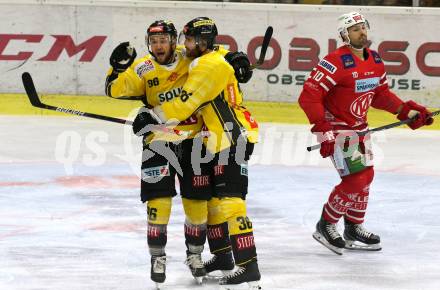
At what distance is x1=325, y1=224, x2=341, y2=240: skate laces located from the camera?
658 cm

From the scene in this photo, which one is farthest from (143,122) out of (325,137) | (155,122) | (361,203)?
(361,203)

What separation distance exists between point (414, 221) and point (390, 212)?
0.31 m

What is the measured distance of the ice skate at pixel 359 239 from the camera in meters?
6.63

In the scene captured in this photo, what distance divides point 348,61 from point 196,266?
1.73 metres

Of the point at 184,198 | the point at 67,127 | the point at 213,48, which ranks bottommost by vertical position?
the point at 67,127

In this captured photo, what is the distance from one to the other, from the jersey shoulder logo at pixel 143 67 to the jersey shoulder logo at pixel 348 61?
1495 mm

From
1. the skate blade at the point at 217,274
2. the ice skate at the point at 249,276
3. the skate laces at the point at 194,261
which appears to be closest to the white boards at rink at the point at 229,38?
the skate blade at the point at 217,274

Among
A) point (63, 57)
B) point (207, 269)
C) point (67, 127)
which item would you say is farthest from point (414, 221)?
point (63, 57)

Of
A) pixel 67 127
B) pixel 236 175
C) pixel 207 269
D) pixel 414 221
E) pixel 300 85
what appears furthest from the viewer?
pixel 300 85

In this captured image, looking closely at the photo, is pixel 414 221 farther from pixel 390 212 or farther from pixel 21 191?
pixel 21 191

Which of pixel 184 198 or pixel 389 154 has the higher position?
pixel 184 198

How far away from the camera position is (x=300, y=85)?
1248 centimetres

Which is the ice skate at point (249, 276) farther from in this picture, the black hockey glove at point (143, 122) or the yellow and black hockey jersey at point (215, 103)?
the black hockey glove at point (143, 122)

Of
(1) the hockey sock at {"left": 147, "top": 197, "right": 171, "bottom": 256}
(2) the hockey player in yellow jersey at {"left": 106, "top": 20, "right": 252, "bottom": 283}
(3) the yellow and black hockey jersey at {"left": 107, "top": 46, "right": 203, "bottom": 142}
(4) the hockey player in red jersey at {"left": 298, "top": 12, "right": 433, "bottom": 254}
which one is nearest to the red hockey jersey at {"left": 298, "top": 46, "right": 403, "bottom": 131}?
(4) the hockey player in red jersey at {"left": 298, "top": 12, "right": 433, "bottom": 254}
